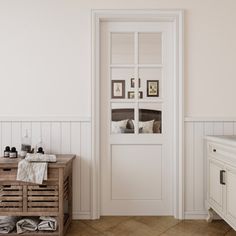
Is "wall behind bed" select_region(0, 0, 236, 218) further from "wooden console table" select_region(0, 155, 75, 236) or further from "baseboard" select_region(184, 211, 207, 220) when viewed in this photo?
"wooden console table" select_region(0, 155, 75, 236)

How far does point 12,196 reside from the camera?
230 centimetres

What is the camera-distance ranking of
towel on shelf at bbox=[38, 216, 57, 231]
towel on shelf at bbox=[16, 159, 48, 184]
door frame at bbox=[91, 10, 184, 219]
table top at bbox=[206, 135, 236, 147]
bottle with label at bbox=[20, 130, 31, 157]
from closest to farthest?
table top at bbox=[206, 135, 236, 147] → towel on shelf at bbox=[16, 159, 48, 184] → towel on shelf at bbox=[38, 216, 57, 231] → bottle with label at bbox=[20, 130, 31, 157] → door frame at bbox=[91, 10, 184, 219]

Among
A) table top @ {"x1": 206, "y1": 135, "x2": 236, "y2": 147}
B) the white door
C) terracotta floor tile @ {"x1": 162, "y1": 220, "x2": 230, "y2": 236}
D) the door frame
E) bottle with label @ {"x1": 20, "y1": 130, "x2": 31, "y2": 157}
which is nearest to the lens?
table top @ {"x1": 206, "y1": 135, "x2": 236, "y2": 147}

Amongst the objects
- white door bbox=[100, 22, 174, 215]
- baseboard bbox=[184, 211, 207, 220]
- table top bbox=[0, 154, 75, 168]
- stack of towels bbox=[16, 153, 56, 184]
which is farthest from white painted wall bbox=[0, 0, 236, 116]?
baseboard bbox=[184, 211, 207, 220]

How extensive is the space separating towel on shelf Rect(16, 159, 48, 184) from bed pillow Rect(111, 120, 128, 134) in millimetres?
891

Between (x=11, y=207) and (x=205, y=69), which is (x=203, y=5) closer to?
(x=205, y=69)

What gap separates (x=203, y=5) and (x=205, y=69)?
65cm

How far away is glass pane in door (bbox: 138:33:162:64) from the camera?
291 centimetres

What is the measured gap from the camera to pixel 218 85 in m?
2.81

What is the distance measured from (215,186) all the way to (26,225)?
1.73m

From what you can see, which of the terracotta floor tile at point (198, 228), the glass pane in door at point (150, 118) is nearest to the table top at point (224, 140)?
the glass pane in door at point (150, 118)

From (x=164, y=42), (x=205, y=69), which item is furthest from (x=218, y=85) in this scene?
(x=164, y=42)

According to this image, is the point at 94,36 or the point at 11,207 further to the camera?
the point at 94,36

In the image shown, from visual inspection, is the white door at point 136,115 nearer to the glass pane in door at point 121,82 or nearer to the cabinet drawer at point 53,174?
the glass pane in door at point 121,82
